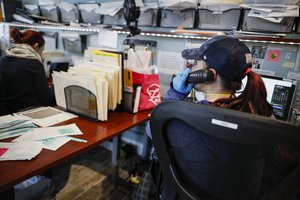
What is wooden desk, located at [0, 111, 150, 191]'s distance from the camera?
2.41ft

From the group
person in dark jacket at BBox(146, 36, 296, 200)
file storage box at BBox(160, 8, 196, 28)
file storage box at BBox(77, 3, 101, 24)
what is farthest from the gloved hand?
file storage box at BBox(77, 3, 101, 24)

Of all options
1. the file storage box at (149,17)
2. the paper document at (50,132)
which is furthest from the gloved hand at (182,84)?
the file storage box at (149,17)

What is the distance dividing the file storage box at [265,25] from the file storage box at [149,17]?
2.44 feet

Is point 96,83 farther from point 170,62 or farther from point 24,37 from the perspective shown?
point 24,37

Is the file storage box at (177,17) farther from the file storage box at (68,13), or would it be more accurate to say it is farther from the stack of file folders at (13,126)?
the stack of file folders at (13,126)

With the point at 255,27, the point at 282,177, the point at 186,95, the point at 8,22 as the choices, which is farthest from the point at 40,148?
the point at 8,22

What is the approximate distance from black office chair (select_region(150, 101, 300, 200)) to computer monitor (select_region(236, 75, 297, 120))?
37.9 inches

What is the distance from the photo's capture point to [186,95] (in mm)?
1092

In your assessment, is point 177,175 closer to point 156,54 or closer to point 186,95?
point 186,95

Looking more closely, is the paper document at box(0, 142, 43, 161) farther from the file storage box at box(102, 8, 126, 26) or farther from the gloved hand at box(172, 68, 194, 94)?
the file storage box at box(102, 8, 126, 26)

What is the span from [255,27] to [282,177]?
1183 mm

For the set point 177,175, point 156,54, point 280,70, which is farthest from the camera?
point 156,54

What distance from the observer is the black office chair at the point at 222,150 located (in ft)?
1.53

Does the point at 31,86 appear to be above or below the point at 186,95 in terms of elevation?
below
